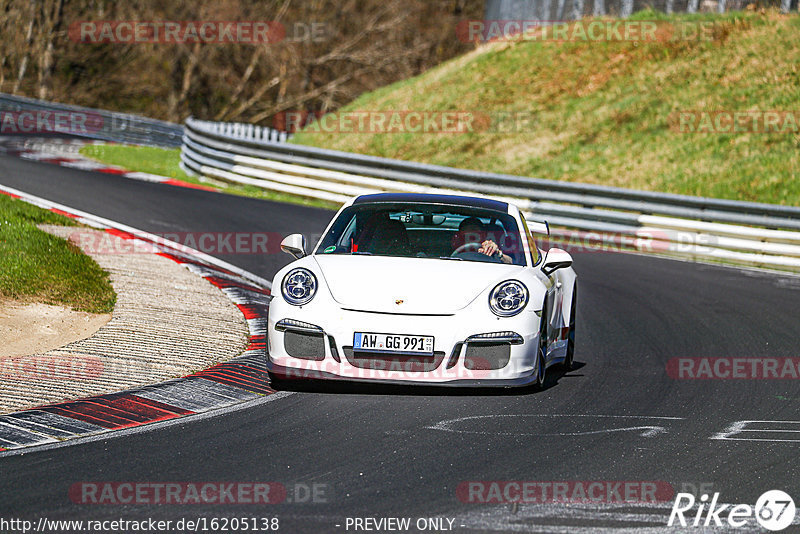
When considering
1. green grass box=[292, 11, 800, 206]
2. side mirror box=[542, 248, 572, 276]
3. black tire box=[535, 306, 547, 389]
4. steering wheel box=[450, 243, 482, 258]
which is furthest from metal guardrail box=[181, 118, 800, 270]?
black tire box=[535, 306, 547, 389]

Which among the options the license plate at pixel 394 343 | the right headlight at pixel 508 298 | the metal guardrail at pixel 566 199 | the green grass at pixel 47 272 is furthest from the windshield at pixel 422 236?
the metal guardrail at pixel 566 199

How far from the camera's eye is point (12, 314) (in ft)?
31.3

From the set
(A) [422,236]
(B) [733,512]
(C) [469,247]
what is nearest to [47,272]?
(A) [422,236]

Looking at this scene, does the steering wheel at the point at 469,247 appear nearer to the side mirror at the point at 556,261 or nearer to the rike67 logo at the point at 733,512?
the side mirror at the point at 556,261

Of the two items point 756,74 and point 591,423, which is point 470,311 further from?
point 756,74

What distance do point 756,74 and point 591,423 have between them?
75.8 ft

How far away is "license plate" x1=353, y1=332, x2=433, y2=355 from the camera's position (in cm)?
734

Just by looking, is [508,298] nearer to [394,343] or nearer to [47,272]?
[394,343]

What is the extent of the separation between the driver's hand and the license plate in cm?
128

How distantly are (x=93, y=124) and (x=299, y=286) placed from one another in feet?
94.2

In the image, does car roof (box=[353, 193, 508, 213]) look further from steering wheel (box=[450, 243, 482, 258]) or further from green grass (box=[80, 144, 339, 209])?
green grass (box=[80, 144, 339, 209])

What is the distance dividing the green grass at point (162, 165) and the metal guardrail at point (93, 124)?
1789mm

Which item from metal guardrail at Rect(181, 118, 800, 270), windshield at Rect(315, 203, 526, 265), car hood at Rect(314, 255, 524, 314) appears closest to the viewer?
car hood at Rect(314, 255, 524, 314)

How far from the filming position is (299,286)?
7703 mm
